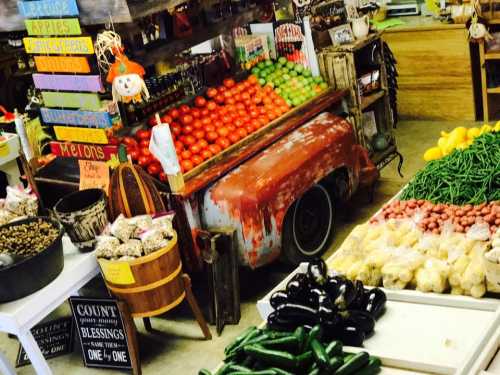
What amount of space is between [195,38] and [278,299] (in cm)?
334

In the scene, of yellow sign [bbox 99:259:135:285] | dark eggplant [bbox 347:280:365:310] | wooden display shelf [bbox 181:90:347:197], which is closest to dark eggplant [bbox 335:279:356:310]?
dark eggplant [bbox 347:280:365:310]

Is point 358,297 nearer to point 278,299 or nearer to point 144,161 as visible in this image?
point 278,299

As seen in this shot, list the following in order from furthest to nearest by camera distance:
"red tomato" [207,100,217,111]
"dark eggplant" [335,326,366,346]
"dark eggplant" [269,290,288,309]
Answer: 1. "red tomato" [207,100,217,111]
2. "dark eggplant" [269,290,288,309]
3. "dark eggplant" [335,326,366,346]

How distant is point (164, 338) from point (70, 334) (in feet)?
2.42

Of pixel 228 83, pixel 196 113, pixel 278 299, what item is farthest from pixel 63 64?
pixel 278 299

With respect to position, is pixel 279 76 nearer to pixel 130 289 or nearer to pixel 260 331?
pixel 130 289

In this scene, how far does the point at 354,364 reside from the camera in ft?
10.5

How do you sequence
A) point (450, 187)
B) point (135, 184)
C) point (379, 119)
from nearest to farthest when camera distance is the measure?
1. point (450, 187)
2. point (135, 184)
3. point (379, 119)

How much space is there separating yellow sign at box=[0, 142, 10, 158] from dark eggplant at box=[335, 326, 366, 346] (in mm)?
4605

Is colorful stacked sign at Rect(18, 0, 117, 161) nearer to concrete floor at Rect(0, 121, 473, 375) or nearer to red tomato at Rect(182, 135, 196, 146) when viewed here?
red tomato at Rect(182, 135, 196, 146)

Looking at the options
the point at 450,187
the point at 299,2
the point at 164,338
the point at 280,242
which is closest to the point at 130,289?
the point at 164,338

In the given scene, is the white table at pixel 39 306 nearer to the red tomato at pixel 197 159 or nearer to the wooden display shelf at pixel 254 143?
the wooden display shelf at pixel 254 143

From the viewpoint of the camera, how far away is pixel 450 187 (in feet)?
15.6

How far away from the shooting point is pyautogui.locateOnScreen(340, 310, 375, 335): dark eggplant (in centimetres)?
346
